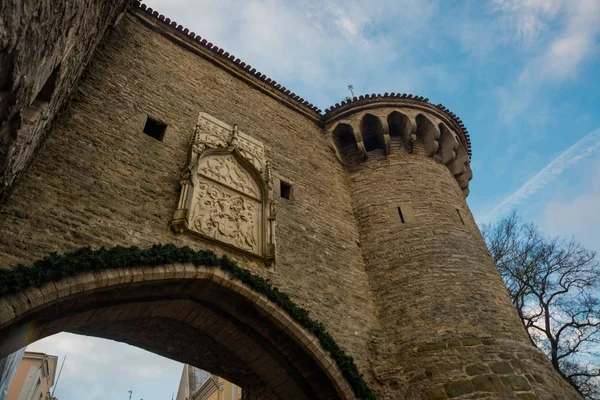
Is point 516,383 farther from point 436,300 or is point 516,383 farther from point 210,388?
point 210,388

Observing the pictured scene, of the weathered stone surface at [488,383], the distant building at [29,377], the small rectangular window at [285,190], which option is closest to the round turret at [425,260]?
the weathered stone surface at [488,383]

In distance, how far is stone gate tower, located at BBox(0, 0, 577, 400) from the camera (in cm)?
391

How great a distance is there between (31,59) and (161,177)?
3.11 meters

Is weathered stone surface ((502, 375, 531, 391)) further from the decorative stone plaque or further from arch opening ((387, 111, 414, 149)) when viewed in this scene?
arch opening ((387, 111, 414, 149))

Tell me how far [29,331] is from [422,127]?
26.4ft

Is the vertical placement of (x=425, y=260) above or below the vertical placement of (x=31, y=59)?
above

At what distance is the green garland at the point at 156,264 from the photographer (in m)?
3.55

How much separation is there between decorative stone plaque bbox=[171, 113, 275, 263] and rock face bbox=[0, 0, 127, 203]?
187 centimetres

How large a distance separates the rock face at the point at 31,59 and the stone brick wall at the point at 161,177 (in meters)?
0.51

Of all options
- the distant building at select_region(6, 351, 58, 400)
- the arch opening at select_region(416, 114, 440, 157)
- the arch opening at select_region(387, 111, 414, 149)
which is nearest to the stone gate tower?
the arch opening at select_region(416, 114, 440, 157)

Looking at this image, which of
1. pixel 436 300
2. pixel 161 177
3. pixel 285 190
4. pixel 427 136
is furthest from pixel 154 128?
pixel 427 136

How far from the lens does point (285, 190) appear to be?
7383 mm

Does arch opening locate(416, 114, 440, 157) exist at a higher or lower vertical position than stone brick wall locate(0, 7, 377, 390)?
higher

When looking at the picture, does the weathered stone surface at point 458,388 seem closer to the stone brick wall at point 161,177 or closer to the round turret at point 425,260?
the round turret at point 425,260
